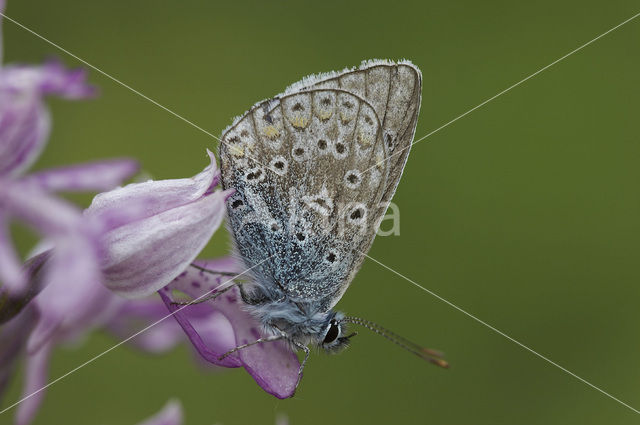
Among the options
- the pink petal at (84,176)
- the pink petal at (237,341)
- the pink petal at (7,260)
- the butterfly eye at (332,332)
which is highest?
the pink petal at (84,176)

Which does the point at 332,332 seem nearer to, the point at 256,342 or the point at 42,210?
the point at 256,342

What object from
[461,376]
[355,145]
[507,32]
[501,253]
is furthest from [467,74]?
[355,145]

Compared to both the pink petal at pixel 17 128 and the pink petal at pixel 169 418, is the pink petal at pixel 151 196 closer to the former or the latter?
the pink petal at pixel 17 128

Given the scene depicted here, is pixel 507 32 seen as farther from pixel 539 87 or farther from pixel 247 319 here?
pixel 247 319

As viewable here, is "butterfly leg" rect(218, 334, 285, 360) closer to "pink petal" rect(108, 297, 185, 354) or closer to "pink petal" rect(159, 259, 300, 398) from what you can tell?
"pink petal" rect(159, 259, 300, 398)

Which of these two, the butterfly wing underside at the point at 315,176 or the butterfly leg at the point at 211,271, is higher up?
the butterfly wing underside at the point at 315,176

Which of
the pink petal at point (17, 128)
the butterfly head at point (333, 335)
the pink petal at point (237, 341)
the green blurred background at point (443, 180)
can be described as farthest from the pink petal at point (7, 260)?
the green blurred background at point (443, 180)
